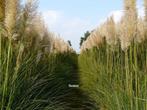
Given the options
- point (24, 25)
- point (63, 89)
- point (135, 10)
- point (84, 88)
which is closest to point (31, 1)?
point (24, 25)

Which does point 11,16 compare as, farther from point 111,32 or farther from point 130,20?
point 111,32

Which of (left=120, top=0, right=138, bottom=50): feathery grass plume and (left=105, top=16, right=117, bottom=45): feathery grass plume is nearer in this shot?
(left=120, top=0, right=138, bottom=50): feathery grass plume

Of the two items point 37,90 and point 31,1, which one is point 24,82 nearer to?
point 37,90

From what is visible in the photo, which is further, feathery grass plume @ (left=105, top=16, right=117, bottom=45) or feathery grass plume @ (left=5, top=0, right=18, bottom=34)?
feathery grass plume @ (left=105, top=16, right=117, bottom=45)

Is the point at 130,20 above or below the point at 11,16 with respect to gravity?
below

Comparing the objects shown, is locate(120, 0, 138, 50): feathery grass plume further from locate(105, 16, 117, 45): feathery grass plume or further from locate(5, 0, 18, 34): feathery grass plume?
locate(105, 16, 117, 45): feathery grass plume

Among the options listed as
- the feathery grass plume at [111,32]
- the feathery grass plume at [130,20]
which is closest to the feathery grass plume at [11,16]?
the feathery grass plume at [130,20]

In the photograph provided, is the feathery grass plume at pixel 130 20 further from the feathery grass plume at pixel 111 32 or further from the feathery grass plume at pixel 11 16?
the feathery grass plume at pixel 111 32

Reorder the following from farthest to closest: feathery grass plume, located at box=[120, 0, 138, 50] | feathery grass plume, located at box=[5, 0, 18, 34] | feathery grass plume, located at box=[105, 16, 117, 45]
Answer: feathery grass plume, located at box=[105, 16, 117, 45] → feathery grass plume, located at box=[5, 0, 18, 34] → feathery grass plume, located at box=[120, 0, 138, 50]

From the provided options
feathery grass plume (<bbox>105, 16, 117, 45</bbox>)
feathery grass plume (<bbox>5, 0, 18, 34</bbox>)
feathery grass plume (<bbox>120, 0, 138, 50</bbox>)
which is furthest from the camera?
feathery grass plume (<bbox>105, 16, 117, 45</bbox>)

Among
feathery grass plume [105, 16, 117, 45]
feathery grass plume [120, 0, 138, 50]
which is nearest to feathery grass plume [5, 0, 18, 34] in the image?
feathery grass plume [120, 0, 138, 50]

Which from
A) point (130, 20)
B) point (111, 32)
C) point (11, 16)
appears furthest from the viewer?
point (111, 32)

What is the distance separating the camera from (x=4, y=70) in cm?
476

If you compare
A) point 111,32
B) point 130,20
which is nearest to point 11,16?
point 130,20
